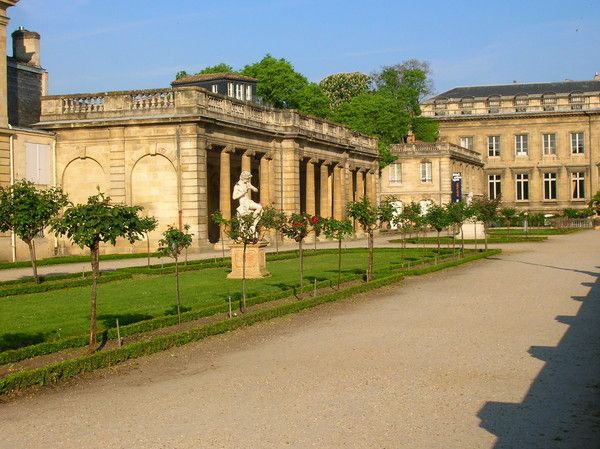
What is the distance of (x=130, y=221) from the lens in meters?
15.2

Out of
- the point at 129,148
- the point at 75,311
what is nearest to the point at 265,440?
the point at 75,311

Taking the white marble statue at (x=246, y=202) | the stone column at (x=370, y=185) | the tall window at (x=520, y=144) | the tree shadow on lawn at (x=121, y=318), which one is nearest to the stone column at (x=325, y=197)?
the stone column at (x=370, y=185)

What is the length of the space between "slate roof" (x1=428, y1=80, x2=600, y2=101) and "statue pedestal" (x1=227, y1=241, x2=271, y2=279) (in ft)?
272

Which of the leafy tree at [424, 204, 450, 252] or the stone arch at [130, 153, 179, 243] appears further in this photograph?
the stone arch at [130, 153, 179, 243]

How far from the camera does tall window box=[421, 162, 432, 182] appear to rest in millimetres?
86500

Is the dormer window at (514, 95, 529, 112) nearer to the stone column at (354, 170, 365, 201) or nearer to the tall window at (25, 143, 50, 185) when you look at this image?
the stone column at (354, 170, 365, 201)

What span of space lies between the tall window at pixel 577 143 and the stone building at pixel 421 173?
20848mm

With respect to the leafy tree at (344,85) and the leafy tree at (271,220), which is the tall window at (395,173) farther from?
the leafy tree at (271,220)

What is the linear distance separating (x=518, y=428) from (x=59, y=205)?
818 inches

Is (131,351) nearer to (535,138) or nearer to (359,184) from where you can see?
(359,184)

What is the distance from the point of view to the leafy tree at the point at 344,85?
109 m

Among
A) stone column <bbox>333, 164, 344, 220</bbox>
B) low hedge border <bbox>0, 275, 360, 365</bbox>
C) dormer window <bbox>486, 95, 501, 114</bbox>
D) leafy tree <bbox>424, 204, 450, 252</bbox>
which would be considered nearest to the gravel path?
low hedge border <bbox>0, 275, 360, 365</bbox>

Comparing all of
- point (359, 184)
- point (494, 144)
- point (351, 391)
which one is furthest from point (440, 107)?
point (351, 391)

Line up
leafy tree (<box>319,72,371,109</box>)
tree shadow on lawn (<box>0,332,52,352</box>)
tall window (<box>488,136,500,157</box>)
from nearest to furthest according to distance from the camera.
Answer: tree shadow on lawn (<box>0,332,52,352</box>) → tall window (<box>488,136,500,157</box>) → leafy tree (<box>319,72,371,109</box>)
